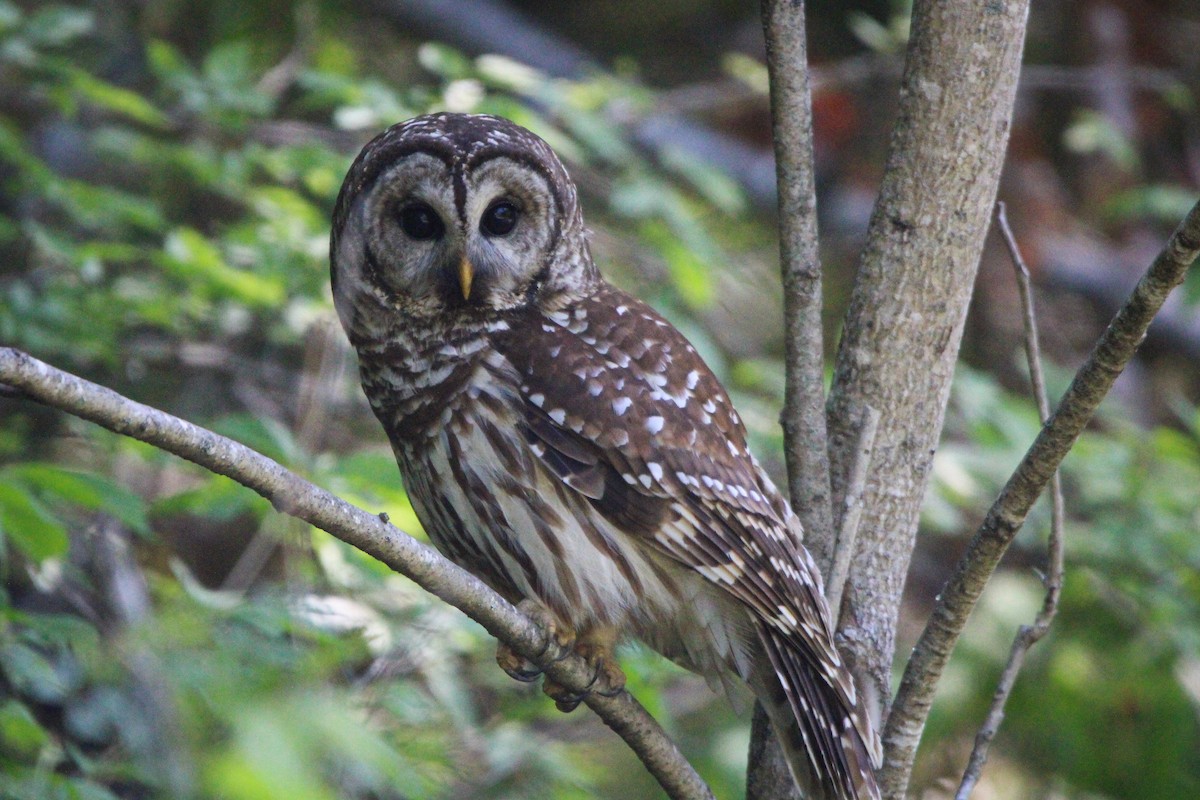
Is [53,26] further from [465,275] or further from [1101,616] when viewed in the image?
[1101,616]

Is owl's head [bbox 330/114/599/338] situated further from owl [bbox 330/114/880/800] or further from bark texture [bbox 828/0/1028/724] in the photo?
bark texture [bbox 828/0/1028/724]

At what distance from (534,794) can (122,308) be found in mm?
1752

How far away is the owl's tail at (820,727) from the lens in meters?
1.98

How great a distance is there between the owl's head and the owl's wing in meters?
0.12

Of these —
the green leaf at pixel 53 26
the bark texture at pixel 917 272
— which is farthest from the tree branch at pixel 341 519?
the green leaf at pixel 53 26

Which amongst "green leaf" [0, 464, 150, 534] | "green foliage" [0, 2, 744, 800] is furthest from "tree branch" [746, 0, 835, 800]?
"green leaf" [0, 464, 150, 534]

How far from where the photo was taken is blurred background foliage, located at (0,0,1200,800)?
7.72 feet

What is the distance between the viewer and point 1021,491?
1.72 m

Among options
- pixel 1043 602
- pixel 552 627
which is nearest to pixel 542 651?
pixel 552 627

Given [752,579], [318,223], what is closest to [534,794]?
[752,579]

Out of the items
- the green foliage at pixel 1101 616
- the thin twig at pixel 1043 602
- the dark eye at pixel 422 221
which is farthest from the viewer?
the green foliage at pixel 1101 616

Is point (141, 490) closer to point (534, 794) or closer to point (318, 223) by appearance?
point (318, 223)

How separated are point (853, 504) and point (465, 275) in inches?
33.3

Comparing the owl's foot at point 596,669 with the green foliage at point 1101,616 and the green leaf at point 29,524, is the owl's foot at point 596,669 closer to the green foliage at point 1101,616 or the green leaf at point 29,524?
the green leaf at point 29,524
